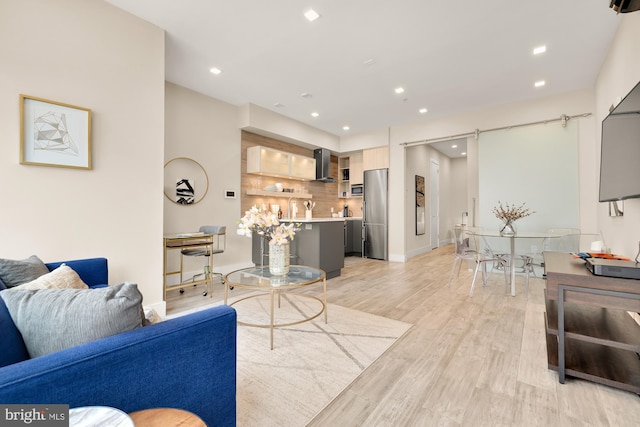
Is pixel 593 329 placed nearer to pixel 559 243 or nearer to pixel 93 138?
pixel 559 243

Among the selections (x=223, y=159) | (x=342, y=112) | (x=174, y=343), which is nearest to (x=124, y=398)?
(x=174, y=343)

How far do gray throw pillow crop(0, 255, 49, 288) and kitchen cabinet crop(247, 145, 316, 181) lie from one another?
3.63m

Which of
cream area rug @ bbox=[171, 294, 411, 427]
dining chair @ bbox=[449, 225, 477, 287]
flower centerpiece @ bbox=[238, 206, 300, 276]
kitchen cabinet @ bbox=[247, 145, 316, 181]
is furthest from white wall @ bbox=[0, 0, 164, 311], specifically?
dining chair @ bbox=[449, 225, 477, 287]

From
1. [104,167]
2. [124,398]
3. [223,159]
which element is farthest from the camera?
[223,159]

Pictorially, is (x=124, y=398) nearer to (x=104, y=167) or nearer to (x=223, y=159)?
(x=104, y=167)

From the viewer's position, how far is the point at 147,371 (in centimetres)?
90

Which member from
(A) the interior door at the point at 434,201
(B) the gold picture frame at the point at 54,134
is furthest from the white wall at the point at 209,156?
(A) the interior door at the point at 434,201

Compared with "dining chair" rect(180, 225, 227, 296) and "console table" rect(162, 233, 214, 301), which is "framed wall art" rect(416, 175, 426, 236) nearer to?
"dining chair" rect(180, 225, 227, 296)

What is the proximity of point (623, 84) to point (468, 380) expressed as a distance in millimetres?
3237

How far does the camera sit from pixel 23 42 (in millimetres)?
2256

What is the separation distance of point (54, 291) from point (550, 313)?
9.76 feet

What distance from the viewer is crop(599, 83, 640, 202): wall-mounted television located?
1.86 m

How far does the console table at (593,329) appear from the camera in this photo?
1625 mm

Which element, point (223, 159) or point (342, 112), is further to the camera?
point (342, 112)
